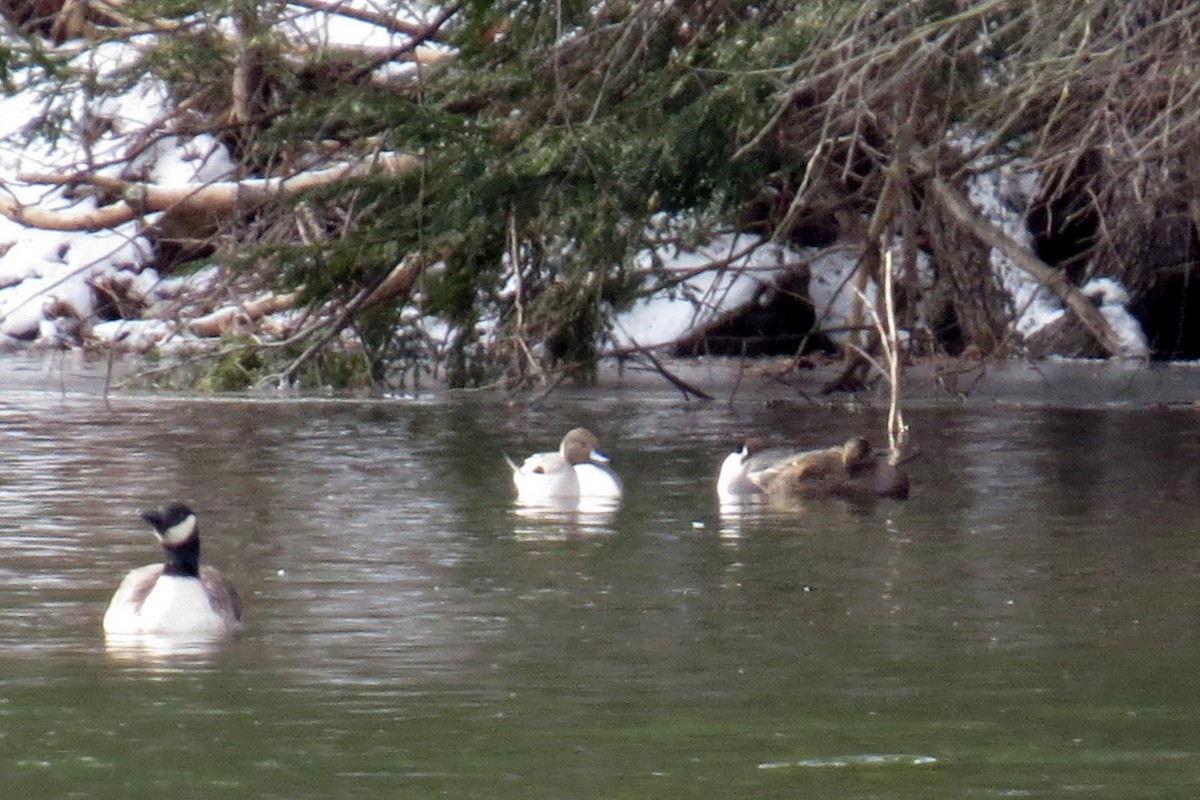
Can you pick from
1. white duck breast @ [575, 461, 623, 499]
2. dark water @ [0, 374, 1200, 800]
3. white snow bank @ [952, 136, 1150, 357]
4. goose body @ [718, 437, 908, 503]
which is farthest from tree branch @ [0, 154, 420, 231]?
white snow bank @ [952, 136, 1150, 357]

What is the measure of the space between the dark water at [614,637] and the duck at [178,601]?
14cm

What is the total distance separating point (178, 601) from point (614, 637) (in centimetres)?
147

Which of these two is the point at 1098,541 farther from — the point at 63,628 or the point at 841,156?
the point at 841,156

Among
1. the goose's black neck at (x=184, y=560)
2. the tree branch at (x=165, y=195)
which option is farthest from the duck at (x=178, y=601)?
the tree branch at (x=165, y=195)

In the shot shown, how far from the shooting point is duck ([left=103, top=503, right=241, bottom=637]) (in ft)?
26.4

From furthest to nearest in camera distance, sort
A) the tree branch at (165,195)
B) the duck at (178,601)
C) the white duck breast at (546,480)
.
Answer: the tree branch at (165,195) < the white duck breast at (546,480) < the duck at (178,601)

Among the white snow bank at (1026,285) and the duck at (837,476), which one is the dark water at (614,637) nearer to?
the duck at (837,476)

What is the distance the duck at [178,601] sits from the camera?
805 centimetres

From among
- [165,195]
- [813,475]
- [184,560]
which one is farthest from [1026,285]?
[184,560]

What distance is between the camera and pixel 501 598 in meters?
8.79

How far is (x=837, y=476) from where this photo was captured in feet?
41.9

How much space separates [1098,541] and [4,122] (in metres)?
20.7

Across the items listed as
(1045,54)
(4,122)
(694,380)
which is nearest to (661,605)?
(1045,54)

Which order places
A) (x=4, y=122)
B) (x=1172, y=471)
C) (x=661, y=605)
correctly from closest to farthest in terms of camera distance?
(x=661, y=605)
(x=1172, y=471)
(x=4, y=122)
